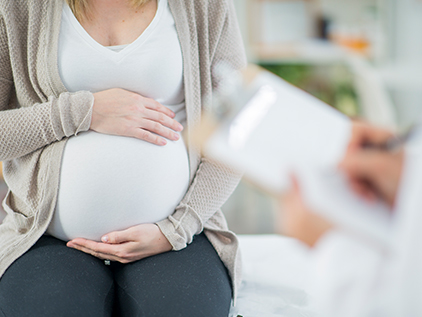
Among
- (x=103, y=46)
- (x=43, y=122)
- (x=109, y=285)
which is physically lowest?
(x=109, y=285)

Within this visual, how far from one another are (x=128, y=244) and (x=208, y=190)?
0.62 ft

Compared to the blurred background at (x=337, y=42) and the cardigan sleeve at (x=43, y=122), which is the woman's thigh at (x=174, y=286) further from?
the blurred background at (x=337, y=42)

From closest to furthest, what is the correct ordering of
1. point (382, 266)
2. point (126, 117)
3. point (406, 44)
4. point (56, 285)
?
1. point (382, 266)
2. point (56, 285)
3. point (126, 117)
4. point (406, 44)

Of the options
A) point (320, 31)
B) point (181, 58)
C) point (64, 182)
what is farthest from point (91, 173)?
point (320, 31)

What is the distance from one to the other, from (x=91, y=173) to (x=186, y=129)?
0.21 metres

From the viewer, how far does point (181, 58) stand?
2.69 ft

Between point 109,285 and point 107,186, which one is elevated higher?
point 107,186

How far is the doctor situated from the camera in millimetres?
351

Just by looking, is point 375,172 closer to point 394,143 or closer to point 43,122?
point 394,143

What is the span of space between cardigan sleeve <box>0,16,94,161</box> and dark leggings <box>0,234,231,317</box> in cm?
18

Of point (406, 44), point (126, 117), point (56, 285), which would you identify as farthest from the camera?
point (406, 44)

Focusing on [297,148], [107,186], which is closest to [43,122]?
[107,186]

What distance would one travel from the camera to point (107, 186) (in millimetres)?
735

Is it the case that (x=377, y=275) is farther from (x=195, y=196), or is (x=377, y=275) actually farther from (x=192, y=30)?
(x=192, y=30)
